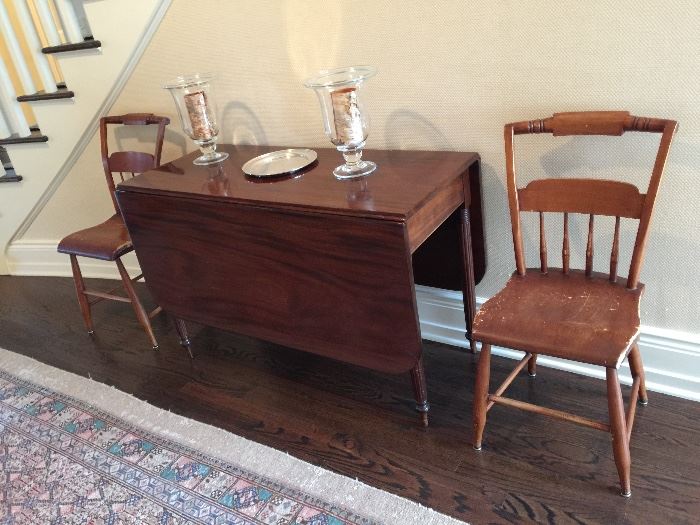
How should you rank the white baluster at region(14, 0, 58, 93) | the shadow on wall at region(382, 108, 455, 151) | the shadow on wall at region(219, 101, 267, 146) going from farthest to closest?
the white baluster at region(14, 0, 58, 93) < the shadow on wall at region(219, 101, 267, 146) < the shadow on wall at region(382, 108, 455, 151)

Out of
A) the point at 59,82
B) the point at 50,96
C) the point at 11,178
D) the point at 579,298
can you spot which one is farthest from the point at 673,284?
the point at 11,178

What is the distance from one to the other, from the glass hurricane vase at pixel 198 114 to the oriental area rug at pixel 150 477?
0.91 m

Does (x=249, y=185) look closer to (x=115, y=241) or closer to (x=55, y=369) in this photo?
(x=115, y=241)

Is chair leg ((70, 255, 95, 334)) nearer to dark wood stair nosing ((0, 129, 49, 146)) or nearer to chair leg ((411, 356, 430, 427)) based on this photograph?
dark wood stair nosing ((0, 129, 49, 146))

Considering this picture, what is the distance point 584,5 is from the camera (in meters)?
1.44

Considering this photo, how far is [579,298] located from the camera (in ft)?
4.80

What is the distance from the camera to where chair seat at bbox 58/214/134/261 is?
7.46 ft

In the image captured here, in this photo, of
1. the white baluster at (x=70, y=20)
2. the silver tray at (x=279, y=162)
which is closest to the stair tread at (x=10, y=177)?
the white baluster at (x=70, y=20)

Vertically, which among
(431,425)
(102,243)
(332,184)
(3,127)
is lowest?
(431,425)

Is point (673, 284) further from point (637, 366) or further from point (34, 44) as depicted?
point (34, 44)

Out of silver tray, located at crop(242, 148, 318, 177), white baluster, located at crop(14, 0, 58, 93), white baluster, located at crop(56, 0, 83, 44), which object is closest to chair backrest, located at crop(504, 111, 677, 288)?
silver tray, located at crop(242, 148, 318, 177)

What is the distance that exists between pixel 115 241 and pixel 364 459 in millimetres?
1312

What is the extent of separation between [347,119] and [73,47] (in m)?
1.45

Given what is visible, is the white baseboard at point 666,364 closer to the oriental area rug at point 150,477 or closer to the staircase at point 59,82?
the oriental area rug at point 150,477
